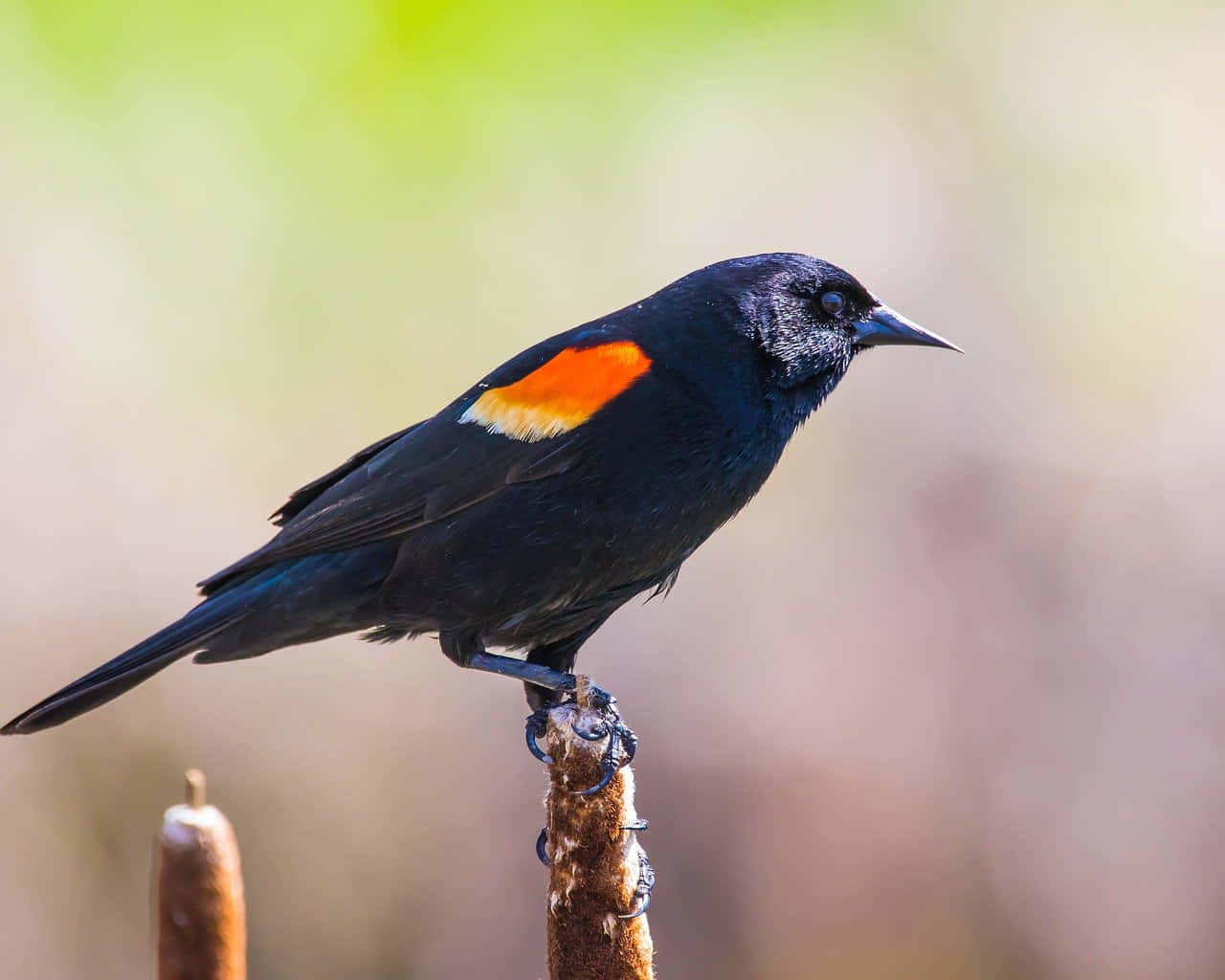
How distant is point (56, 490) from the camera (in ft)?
18.5

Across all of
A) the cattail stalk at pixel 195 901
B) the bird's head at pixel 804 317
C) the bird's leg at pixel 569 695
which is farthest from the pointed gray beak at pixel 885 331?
the cattail stalk at pixel 195 901

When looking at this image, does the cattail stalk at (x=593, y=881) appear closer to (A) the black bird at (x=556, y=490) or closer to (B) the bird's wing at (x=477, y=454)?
(A) the black bird at (x=556, y=490)

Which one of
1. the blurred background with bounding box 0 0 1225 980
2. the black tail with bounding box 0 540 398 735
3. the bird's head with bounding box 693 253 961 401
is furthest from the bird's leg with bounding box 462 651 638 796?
the blurred background with bounding box 0 0 1225 980

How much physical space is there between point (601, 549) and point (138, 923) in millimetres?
3070

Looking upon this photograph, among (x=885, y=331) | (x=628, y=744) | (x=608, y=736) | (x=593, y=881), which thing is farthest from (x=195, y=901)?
(x=885, y=331)

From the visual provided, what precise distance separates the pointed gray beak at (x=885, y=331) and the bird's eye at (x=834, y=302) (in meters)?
0.06

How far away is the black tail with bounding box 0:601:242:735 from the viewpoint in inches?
128

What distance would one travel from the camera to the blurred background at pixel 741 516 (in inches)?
217

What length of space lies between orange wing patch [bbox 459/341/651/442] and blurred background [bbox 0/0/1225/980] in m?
2.31

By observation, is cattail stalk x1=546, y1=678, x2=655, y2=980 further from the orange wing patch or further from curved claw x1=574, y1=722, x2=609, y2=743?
the orange wing patch

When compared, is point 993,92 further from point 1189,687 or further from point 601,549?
point 601,549

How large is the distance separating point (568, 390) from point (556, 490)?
0.25 m

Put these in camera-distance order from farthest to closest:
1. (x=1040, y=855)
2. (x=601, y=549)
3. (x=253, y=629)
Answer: (x=1040, y=855) < (x=253, y=629) < (x=601, y=549)

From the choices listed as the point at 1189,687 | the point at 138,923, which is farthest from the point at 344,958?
the point at 1189,687
